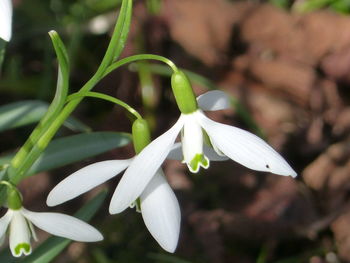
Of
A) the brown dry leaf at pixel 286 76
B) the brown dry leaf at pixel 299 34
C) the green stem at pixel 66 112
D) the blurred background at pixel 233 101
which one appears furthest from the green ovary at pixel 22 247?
the brown dry leaf at pixel 299 34

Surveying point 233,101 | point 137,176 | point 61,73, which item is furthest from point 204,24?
point 137,176

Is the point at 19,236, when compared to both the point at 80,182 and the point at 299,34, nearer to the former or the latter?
the point at 80,182

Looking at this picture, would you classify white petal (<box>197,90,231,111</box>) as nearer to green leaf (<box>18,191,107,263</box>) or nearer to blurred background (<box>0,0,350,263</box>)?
green leaf (<box>18,191,107,263</box>)

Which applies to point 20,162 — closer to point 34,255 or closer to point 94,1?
point 34,255

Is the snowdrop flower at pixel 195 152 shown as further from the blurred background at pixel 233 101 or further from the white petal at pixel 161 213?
the blurred background at pixel 233 101

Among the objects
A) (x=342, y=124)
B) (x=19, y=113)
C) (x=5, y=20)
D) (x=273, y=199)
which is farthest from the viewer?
(x=342, y=124)

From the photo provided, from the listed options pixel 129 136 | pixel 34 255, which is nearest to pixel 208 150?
pixel 129 136

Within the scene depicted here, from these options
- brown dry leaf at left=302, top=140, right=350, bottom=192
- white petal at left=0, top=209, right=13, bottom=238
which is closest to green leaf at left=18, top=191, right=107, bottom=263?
white petal at left=0, top=209, right=13, bottom=238

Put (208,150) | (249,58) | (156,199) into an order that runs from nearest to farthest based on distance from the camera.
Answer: (156,199), (208,150), (249,58)
